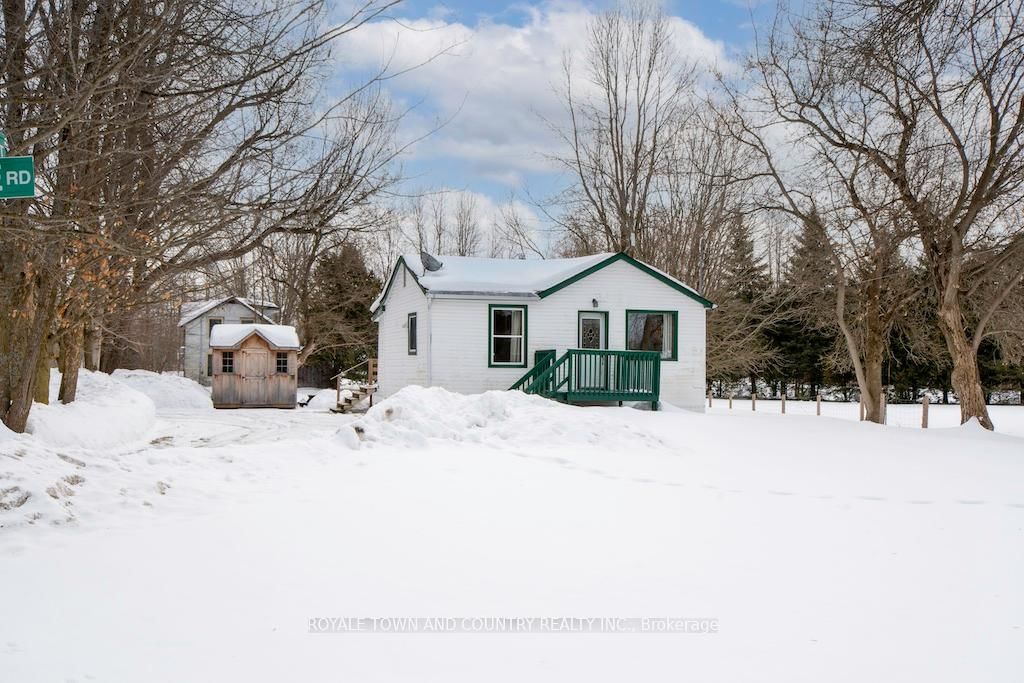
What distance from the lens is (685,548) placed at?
6242 millimetres

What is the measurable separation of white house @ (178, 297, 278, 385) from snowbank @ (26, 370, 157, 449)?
69.0 ft

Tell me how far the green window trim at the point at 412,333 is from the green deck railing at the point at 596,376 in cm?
353

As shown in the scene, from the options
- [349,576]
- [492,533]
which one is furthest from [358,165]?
[349,576]

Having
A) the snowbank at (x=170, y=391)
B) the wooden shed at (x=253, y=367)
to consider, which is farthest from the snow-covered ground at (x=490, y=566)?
the wooden shed at (x=253, y=367)

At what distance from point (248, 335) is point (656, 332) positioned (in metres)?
16.5

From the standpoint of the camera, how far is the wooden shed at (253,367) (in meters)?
30.9

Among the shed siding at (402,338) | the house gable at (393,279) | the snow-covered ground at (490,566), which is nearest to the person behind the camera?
the snow-covered ground at (490,566)

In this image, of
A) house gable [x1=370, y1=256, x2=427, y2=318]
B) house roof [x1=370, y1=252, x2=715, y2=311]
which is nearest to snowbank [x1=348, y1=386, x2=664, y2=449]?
house roof [x1=370, y1=252, x2=715, y2=311]

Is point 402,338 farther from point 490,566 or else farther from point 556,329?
point 490,566

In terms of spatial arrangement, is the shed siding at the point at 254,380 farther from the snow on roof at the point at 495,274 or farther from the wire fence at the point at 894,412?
the wire fence at the point at 894,412

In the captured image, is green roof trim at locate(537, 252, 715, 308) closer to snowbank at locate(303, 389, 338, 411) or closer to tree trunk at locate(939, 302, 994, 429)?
tree trunk at locate(939, 302, 994, 429)

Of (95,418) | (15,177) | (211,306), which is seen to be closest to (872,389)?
(95,418)

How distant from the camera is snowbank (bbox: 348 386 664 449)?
12.3 m

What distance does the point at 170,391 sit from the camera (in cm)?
3053
